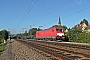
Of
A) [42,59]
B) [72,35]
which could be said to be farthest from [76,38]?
[42,59]

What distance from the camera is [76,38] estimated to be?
4272cm

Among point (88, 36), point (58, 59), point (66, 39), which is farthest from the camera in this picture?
point (66, 39)

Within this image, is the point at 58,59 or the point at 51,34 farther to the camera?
the point at 51,34

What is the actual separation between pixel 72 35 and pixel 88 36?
883cm

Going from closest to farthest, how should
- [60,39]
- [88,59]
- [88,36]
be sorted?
[88,59], [88,36], [60,39]

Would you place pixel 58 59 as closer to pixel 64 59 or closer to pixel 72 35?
pixel 64 59

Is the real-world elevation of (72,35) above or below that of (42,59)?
above

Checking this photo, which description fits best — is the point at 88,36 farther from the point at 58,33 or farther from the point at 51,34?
the point at 51,34

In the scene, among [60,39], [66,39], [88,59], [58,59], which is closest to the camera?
[88,59]

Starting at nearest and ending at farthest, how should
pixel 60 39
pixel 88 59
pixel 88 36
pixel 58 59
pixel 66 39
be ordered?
1. pixel 88 59
2. pixel 58 59
3. pixel 88 36
4. pixel 60 39
5. pixel 66 39

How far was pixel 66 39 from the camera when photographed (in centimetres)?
4600

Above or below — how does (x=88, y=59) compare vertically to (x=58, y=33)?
below

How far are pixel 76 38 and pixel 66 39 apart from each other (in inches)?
148

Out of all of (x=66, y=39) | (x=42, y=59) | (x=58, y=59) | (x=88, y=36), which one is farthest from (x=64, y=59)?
(x=66, y=39)
